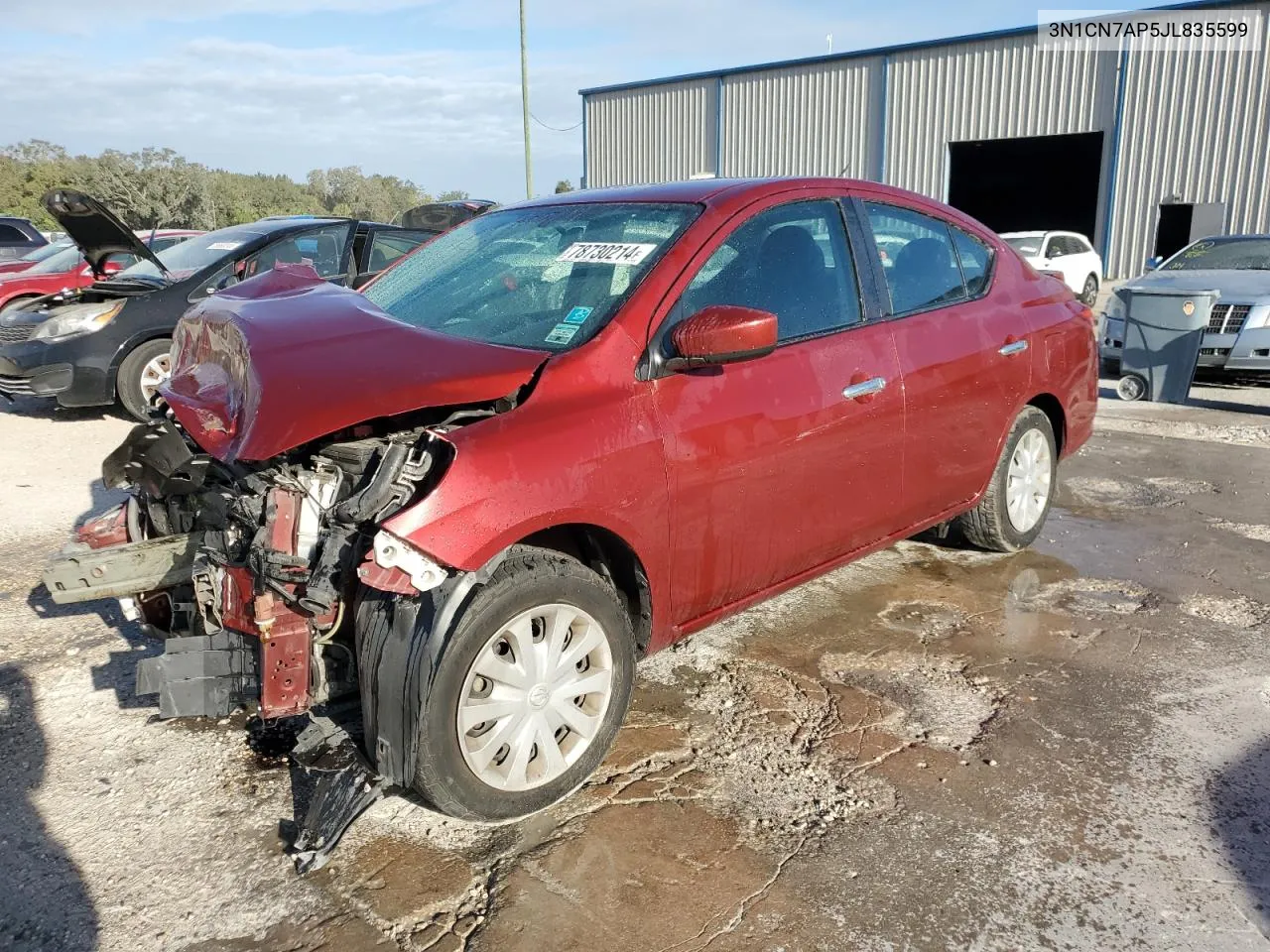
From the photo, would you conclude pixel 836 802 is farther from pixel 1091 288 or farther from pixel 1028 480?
pixel 1091 288

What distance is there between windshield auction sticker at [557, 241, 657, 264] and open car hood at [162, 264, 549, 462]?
1.81 feet

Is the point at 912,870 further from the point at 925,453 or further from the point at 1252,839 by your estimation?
the point at 925,453

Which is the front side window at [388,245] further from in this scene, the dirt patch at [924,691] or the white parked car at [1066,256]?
the white parked car at [1066,256]

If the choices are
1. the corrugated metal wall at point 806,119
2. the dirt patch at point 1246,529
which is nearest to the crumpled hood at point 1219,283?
the dirt patch at point 1246,529

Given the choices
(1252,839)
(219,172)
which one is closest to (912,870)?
(1252,839)

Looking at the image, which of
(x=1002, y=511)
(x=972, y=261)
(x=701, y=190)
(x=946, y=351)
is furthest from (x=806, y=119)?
(x=701, y=190)

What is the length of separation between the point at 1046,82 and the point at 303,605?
2402cm

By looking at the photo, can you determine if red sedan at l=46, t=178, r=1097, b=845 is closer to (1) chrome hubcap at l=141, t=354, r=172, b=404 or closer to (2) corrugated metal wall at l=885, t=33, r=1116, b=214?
(1) chrome hubcap at l=141, t=354, r=172, b=404

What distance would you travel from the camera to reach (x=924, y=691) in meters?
3.50

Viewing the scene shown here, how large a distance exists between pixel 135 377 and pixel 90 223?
2815mm

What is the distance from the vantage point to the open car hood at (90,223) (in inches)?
198

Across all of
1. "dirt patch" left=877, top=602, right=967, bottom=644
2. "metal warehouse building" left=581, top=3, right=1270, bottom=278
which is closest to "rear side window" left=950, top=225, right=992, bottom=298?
"dirt patch" left=877, top=602, right=967, bottom=644

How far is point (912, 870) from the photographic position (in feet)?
8.27

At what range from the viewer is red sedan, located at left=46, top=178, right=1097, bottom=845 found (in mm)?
2482
